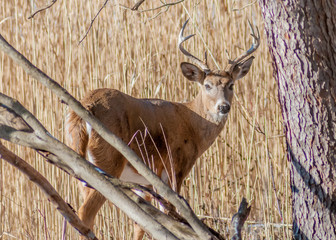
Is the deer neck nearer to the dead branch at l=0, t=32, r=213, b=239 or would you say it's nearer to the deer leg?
the deer leg

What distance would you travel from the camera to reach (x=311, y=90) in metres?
2.20

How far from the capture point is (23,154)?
4.46 metres

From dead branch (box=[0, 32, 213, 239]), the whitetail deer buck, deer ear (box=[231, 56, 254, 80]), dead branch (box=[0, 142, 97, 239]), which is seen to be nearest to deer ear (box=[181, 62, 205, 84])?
the whitetail deer buck

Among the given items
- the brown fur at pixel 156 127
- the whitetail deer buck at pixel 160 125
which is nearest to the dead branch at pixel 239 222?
the brown fur at pixel 156 127

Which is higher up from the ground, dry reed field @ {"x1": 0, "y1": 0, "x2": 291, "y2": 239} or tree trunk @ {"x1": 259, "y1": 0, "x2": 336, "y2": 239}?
dry reed field @ {"x1": 0, "y1": 0, "x2": 291, "y2": 239}

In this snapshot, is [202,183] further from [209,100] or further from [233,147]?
[209,100]

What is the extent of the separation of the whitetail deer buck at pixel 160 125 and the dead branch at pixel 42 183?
72.5 inches

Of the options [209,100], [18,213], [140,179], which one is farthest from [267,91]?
[18,213]

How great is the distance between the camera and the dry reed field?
175 inches

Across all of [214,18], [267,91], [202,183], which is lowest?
[202,183]

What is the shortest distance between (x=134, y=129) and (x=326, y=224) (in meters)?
1.89

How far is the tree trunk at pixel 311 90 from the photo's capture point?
2178 mm

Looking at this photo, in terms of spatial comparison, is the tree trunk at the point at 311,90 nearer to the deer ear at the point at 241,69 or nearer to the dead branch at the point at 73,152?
the dead branch at the point at 73,152

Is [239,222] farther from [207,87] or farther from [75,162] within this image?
[207,87]
